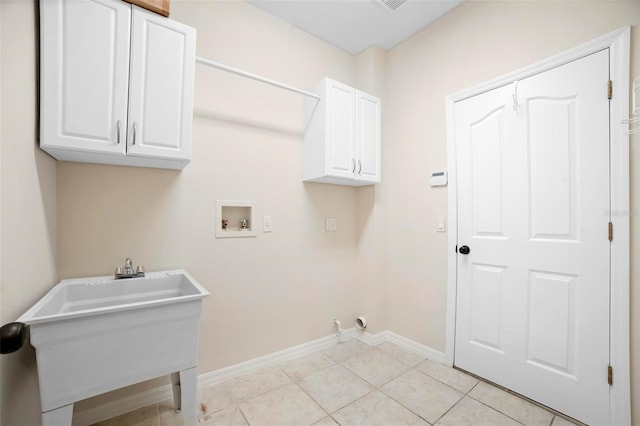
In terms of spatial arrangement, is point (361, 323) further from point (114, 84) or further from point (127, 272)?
point (114, 84)

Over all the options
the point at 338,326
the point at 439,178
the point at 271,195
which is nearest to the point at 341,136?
the point at 271,195

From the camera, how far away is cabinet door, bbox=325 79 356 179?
2.19 meters

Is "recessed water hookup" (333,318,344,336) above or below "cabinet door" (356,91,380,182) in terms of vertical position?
below

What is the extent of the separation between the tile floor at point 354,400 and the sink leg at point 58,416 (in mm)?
628

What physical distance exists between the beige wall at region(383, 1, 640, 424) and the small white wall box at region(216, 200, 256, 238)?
52.7 inches

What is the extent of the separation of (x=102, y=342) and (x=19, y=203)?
0.64m

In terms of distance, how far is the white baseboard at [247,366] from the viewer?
1550 millimetres

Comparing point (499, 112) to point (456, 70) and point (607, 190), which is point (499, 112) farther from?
point (607, 190)

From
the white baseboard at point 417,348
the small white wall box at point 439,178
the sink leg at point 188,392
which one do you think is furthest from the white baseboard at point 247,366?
the small white wall box at point 439,178

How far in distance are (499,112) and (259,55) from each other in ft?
6.14

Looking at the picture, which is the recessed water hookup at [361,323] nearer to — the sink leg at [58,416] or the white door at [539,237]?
the white door at [539,237]

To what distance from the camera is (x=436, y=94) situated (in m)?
2.33

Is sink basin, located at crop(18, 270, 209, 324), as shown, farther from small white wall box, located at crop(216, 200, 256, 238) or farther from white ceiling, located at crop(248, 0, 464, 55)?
white ceiling, located at crop(248, 0, 464, 55)

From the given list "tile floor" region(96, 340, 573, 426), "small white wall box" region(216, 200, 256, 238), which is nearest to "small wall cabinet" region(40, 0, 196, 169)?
"small white wall box" region(216, 200, 256, 238)
